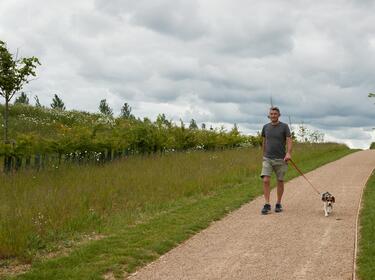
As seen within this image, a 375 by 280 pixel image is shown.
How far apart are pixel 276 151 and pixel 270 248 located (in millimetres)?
3854

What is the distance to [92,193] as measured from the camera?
12781 mm

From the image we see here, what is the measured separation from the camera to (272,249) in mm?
8156

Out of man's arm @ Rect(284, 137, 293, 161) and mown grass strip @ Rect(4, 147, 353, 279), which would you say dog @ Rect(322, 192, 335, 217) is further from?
mown grass strip @ Rect(4, 147, 353, 279)

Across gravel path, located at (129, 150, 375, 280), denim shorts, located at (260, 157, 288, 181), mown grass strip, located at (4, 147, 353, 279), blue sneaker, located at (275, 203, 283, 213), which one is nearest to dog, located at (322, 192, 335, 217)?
gravel path, located at (129, 150, 375, 280)

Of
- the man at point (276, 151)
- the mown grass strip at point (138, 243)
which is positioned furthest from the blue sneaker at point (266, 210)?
the mown grass strip at point (138, 243)

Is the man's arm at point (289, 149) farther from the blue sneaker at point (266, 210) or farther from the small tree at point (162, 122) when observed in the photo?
the small tree at point (162, 122)

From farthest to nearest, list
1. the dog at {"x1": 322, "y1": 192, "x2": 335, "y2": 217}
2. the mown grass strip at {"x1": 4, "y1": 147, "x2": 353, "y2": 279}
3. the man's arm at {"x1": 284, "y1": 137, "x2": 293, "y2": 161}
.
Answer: the man's arm at {"x1": 284, "y1": 137, "x2": 293, "y2": 161} → the dog at {"x1": 322, "y1": 192, "x2": 335, "y2": 217} → the mown grass strip at {"x1": 4, "y1": 147, "x2": 353, "y2": 279}

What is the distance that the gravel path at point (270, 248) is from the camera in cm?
696

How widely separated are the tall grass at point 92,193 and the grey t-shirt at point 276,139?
2.90 metres

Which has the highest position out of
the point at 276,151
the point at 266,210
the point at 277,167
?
the point at 276,151

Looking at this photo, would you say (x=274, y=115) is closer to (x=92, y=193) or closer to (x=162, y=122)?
(x=92, y=193)

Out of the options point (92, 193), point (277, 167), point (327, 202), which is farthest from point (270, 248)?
point (92, 193)

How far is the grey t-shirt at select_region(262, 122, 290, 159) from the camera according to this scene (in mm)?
11633

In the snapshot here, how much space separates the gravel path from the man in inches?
22.0
